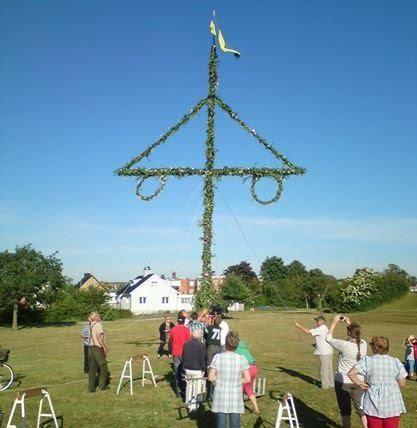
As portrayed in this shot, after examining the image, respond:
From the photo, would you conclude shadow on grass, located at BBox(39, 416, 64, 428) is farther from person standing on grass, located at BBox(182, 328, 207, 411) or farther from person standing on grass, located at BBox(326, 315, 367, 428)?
person standing on grass, located at BBox(326, 315, 367, 428)

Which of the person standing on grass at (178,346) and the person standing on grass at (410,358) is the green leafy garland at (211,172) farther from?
the person standing on grass at (410,358)

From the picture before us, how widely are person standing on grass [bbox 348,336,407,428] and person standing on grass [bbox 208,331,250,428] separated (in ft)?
5.32

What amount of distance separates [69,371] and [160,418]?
7850 millimetres

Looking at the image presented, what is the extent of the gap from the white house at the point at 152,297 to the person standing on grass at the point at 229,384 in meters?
71.6

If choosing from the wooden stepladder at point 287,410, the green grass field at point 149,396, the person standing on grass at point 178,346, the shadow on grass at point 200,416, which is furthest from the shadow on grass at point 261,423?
the person standing on grass at point 178,346

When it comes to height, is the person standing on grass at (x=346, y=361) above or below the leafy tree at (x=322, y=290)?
below

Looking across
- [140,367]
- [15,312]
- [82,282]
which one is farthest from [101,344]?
[82,282]

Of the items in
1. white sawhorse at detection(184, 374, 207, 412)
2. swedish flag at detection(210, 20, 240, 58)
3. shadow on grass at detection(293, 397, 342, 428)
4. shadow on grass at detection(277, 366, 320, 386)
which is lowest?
shadow on grass at detection(293, 397, 342, 428)

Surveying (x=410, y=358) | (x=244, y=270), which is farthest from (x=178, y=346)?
(x=244, y=270)

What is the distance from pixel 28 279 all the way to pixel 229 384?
39.7 meters

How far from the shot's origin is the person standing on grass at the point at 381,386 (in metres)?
6.07

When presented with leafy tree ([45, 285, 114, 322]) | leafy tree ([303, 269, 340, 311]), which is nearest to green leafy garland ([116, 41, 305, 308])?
leafy tree ([45, 285, 114, 322])

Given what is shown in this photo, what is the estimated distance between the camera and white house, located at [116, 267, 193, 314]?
78.6m

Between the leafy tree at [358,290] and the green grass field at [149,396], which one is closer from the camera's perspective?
the green grass field at [149,396]
